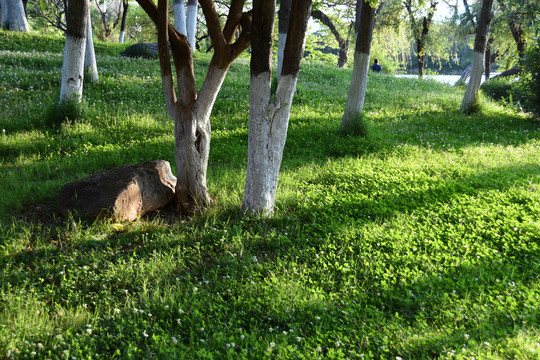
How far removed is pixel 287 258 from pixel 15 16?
75.2 feet

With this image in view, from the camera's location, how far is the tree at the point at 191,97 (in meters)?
5.58

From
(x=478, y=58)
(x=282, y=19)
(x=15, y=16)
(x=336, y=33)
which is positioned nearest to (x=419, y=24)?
(x=336, y=33)

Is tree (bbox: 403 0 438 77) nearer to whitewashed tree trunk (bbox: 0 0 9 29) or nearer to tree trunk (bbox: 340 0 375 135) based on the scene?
tree trunk (bbox: 340 0 375 135)

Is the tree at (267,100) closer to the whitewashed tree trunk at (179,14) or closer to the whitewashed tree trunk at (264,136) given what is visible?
the whitewashed tree trunk at (264,136)

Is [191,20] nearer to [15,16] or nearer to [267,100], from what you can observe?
[15,16]

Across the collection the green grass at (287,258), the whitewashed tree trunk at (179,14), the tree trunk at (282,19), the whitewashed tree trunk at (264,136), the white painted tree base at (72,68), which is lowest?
the green grass at (287,258)

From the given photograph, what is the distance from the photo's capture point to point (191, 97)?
5.71m

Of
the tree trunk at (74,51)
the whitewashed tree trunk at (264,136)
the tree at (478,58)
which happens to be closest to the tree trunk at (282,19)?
the tree trunk at (74,51)

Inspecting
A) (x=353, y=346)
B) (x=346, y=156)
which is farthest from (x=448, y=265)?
(x=346, y=156)

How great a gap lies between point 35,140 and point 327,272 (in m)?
6.72

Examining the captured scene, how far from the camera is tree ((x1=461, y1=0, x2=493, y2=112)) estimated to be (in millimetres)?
12504

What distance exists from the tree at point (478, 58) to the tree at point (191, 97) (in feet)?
33.2

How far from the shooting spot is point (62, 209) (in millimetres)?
5195

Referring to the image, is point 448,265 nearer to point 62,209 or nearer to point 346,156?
point 346,156
